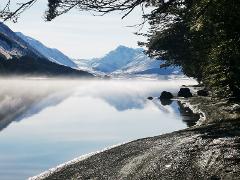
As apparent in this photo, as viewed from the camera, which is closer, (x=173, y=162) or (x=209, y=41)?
(x=173, y=162)

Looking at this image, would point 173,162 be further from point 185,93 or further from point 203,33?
point 185,93

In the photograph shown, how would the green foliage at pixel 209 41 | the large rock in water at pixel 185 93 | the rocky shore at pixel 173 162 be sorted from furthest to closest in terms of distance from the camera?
the large rock in water at pixel 185 93
the green foliage at pixel 209 41
the rocky shore at pixel 173 162

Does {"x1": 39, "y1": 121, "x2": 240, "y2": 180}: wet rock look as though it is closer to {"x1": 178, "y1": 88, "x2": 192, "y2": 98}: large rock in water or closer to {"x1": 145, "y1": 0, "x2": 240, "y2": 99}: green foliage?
{"x1": 145, "y1": 0, "x2": 240, "y2": 99}: green foliage

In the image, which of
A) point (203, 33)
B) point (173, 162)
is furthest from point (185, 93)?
point (173, 162)

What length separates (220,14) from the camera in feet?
80.1

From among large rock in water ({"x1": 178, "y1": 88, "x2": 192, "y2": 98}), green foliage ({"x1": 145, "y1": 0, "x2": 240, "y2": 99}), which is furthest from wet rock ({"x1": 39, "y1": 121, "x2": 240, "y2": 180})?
large rock in water ({"x1": 178, "y1": 88, "x2": 192, "y2": 98})

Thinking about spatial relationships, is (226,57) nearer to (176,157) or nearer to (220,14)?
(220,14)

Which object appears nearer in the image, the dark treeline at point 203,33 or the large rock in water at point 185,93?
the dark treeline at point 203,33

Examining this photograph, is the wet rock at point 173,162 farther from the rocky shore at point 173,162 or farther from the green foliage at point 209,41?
the green foliage at point 209,41

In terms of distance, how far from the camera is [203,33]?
43.6m

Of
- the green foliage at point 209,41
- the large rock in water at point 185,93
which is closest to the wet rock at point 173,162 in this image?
the green foliage at point 209,41

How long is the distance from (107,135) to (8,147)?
1277 cm

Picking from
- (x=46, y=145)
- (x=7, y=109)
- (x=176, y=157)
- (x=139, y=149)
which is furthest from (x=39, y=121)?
(x=176, y=157)

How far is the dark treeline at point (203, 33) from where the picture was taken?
18781mm
